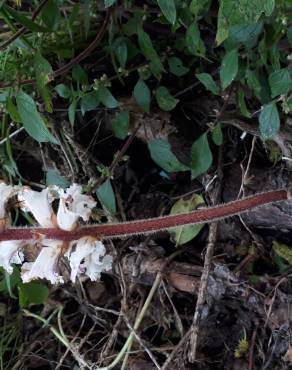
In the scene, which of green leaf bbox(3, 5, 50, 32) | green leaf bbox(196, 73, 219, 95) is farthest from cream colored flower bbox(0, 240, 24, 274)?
green leaf bbox(196, 73, 219, 95)

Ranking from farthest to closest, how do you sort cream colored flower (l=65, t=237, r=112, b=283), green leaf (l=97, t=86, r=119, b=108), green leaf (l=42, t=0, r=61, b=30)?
green leaf (l=97, t=86, r=119, b=108) < green leaf (l=42, t=0, r=61, b=30) < cream colored flower (l=65, t=237, r=112, b=283)

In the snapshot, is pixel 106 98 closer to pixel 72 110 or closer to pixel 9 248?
pixel 72 110

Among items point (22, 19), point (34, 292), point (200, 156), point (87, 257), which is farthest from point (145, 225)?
point (34, 292)

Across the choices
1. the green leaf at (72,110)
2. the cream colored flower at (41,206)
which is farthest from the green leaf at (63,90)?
the cream colored flower at (41,206)

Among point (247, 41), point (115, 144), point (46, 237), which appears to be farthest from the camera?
point (115, 144)

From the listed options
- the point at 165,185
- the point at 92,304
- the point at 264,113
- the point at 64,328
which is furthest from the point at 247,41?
the point at 64,328

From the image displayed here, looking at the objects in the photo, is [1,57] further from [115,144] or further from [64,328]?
[64,328]

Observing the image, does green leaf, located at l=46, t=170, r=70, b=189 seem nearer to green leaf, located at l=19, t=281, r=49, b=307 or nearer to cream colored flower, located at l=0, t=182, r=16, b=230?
green leaf, located at l=19, t=281, r=49, b=307
